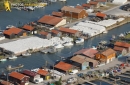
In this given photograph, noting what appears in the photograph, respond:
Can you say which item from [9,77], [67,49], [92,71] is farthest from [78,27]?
[9,77]

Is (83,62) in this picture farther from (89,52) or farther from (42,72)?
(42,72)

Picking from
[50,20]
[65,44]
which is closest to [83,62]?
[65,44]

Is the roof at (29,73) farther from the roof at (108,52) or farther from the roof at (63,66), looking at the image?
the roof at (108,52)

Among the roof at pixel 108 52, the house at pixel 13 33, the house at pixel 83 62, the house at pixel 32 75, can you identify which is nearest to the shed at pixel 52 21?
the house at pixel 13 33

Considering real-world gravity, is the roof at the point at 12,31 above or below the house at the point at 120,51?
above

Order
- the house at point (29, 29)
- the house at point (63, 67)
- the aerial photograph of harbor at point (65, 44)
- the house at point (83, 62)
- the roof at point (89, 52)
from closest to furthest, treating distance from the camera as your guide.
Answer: the aerial photograph of harbor at point (65, 44), the house at point (63, 67), the house at point (83, 62), the roof at point (89, 52), the house at point (29, 29)

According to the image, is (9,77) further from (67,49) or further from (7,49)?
(67,49)

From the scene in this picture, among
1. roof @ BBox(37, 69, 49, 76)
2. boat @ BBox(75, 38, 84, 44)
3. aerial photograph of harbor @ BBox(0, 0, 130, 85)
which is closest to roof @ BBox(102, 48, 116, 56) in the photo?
aerial photograph of harbor @ BBox(0, 0, 130, 85)
